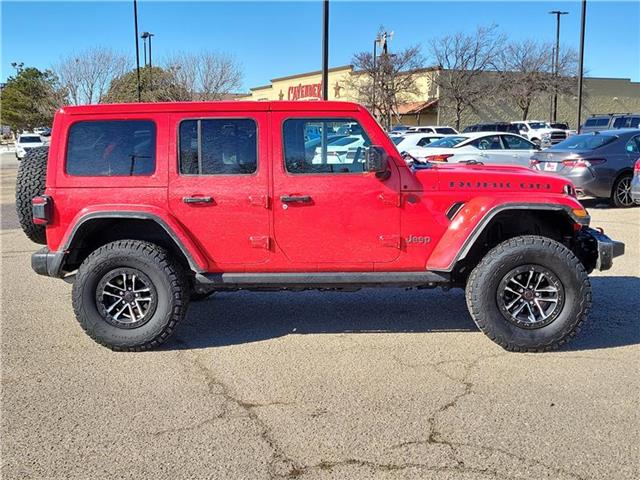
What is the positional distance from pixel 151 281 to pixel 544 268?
3040mm

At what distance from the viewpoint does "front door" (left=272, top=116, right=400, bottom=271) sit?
468 cm

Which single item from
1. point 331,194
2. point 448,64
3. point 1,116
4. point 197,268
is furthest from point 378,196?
point 1,116

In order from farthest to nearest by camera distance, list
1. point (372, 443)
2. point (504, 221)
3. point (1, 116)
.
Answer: point (1, 116) → point (504, 221) → point (372, 443)

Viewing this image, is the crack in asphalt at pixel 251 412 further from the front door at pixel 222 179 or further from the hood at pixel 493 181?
the hood at pixel 493 181

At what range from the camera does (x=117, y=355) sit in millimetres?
4719

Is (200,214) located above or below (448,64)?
below

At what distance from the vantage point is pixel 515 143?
51.6 feet

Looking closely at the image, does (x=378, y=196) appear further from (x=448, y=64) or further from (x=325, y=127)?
(x=448, y=64)

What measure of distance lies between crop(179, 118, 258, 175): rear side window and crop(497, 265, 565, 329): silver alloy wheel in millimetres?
2190

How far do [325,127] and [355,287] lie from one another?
1288mm

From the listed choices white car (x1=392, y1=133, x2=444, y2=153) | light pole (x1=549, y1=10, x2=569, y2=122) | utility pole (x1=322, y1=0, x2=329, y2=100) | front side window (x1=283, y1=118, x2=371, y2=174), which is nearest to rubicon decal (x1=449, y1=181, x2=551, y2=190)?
front side window (x1=283, y1=118, x2=371, y2=174)

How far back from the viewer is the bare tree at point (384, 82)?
42531mm

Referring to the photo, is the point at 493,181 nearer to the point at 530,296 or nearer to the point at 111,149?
the point at 530,296

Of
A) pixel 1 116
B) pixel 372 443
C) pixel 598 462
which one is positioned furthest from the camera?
pixel 1 116
